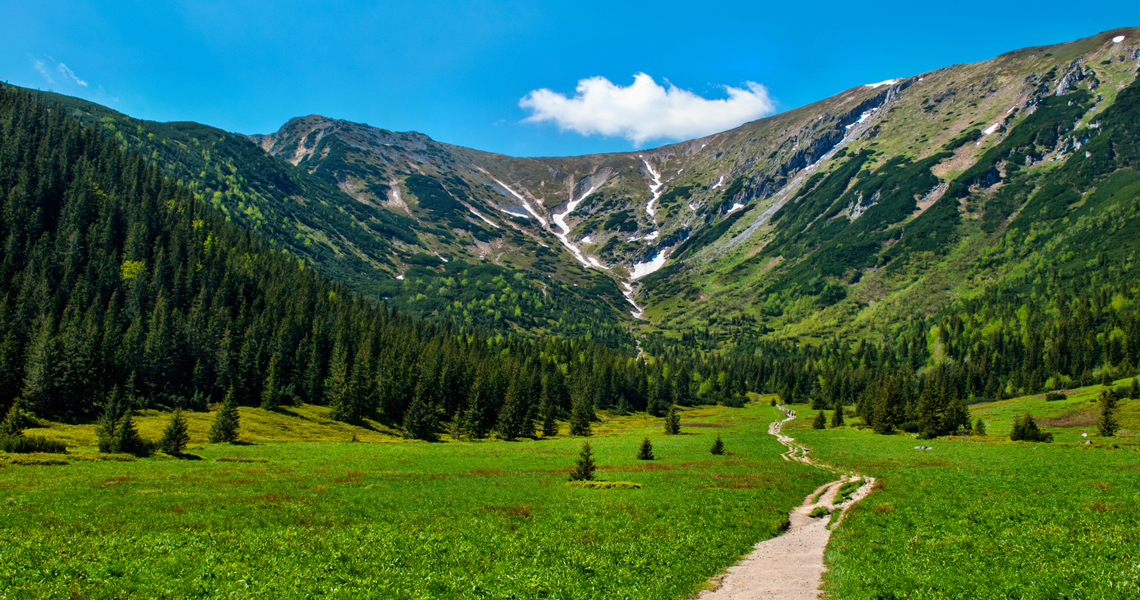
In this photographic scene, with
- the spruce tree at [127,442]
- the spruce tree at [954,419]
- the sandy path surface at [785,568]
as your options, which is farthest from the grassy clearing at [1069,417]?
the spruce tree at [127,442]

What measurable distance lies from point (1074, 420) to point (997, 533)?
105 meters

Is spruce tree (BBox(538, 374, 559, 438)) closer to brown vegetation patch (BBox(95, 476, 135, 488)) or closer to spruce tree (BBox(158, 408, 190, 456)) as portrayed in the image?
spruce tree (BBox(158, 408, 190, 456))

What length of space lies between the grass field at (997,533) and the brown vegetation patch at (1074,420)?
193 ft

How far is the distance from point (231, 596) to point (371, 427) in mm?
92478

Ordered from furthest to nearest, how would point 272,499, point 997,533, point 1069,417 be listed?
point 1069,417 → point 272,499 → point 997,533

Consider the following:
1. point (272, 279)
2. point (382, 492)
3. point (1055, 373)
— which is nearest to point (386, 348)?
point (272, 279)

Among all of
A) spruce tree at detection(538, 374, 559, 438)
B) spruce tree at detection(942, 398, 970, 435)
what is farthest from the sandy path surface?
spruce tree at detection(538, 374, 559, 438)

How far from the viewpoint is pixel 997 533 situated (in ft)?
75.2

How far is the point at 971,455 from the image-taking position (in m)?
56.8

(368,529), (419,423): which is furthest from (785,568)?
(419,423)

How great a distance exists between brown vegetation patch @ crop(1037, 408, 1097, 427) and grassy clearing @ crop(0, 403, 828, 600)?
78598 mm

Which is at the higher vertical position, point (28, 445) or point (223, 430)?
point (28, 445)

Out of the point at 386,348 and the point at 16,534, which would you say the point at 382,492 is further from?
the point at 386,348

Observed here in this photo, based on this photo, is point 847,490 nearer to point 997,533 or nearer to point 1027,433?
point 997,533
